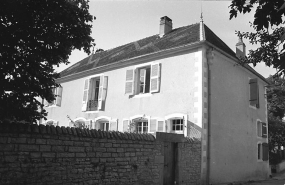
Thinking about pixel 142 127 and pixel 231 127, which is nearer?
pixel 231 127

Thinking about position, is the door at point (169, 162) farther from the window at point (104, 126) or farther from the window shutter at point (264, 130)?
the window shutter at point (264, 130)

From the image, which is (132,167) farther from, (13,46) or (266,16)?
(266,16)

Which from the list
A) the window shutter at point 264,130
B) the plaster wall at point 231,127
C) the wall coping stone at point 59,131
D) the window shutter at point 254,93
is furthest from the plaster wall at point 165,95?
the window shutter at point 264,130

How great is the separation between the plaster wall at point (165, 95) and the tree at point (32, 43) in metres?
6.12

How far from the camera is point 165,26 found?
15391mm

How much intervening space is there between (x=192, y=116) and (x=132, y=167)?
4.24 m

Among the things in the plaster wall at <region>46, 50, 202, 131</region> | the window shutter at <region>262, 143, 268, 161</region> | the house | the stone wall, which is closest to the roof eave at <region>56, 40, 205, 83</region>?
the house

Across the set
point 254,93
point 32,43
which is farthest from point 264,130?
point 32,43

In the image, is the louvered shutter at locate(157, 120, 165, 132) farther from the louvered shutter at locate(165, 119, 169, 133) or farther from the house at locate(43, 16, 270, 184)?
the louvered shutter at locate(165, 119, 169, 133)

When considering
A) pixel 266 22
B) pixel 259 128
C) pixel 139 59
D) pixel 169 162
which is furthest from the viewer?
pixel 259 128

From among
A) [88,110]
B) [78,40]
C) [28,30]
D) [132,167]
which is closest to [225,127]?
[132,167]

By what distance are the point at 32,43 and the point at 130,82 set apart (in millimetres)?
7869

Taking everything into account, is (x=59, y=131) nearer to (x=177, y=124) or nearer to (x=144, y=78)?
(x=177, y=124)

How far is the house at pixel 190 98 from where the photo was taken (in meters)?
11.1
